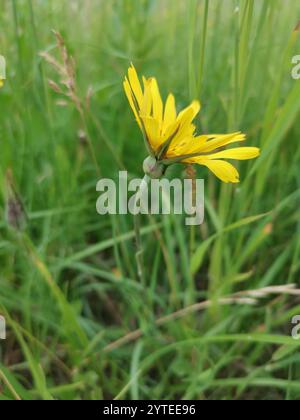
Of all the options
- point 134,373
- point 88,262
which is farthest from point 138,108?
point 88,262

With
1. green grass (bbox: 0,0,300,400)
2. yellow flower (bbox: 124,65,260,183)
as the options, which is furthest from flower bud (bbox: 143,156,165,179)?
A: green grass (bbox: 0,0,300,400)

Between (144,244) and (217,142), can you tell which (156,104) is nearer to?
(217,142)

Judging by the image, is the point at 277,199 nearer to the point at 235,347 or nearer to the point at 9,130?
the point at 235,347

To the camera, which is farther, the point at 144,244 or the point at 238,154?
the point at 144,244

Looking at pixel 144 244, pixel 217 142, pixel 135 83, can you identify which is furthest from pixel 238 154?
pixel 144 244

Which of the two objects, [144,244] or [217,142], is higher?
[217,142]
